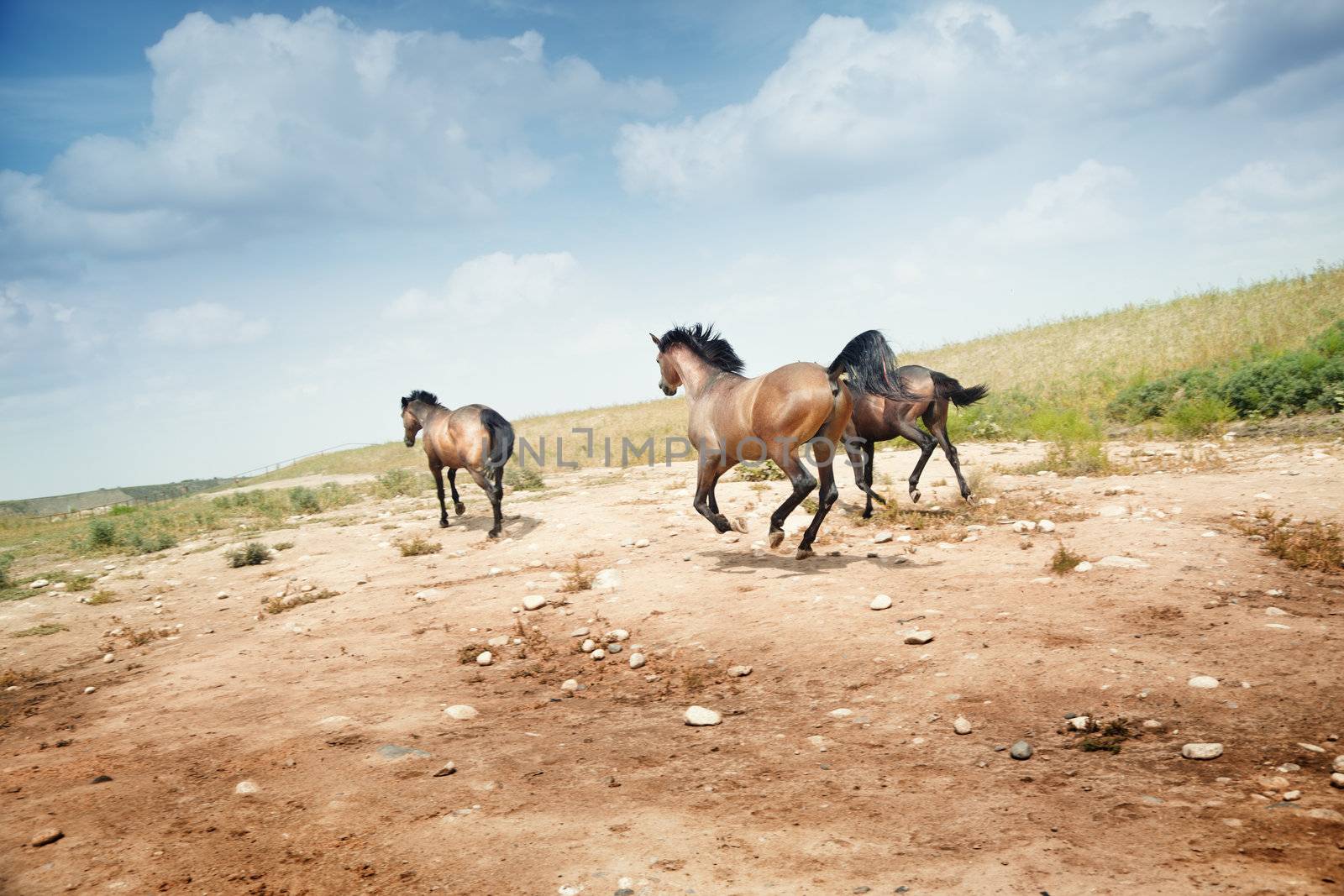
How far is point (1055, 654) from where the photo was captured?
171 inches

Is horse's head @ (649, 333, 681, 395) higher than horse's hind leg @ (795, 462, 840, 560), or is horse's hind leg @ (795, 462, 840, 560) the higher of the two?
horse's head @ (649, 333, 681, 395)

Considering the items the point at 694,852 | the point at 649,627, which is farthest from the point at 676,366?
the point at 694,852

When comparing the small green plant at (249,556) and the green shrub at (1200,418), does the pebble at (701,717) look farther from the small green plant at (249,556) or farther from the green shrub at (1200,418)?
the green shrub at (1200,418)

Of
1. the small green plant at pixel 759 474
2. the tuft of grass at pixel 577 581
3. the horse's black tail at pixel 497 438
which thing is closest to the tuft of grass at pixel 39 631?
the horse's black tail at pixel 497 438

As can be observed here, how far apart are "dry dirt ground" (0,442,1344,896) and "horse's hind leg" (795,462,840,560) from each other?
0.68 ft

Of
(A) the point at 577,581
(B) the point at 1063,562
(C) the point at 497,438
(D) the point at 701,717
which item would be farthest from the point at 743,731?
(C) the point at 497,438

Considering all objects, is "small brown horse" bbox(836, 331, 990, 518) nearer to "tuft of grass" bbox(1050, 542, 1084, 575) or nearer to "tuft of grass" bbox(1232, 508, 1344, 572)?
"tuft of grass" bbox(1232, 508, 1344, 572)

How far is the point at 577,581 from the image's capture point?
284 inches

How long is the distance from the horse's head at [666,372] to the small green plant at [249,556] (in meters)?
6.64

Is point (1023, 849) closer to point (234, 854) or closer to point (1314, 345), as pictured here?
point (234, 854)

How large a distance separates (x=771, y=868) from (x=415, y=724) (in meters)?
2.54

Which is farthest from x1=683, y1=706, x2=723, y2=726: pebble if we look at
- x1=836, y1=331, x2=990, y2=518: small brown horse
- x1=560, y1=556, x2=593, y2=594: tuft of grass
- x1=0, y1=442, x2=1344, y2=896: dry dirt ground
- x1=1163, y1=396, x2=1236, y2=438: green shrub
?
x1=1163, y1=396, x2=1236, y2=438: green shrub

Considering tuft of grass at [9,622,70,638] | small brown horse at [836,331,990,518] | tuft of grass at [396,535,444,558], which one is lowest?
tuft of grass at [9,622,70,638]

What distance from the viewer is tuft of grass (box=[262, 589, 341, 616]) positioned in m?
7.95
